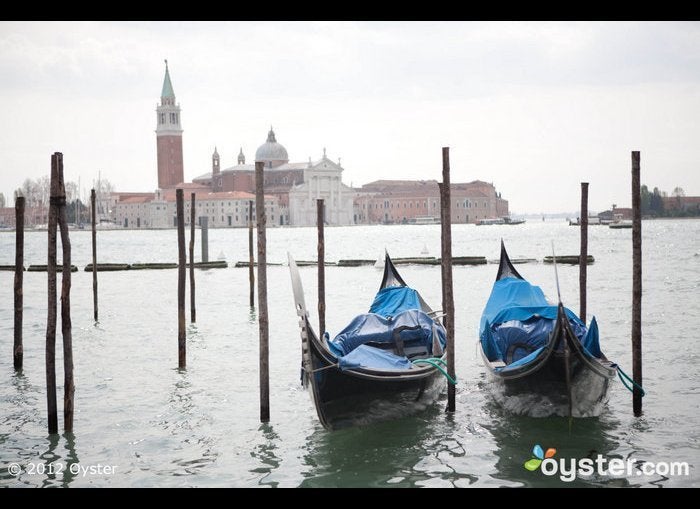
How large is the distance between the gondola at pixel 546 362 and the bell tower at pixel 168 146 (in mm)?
81624

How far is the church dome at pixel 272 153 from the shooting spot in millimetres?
93812

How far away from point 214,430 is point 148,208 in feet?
287

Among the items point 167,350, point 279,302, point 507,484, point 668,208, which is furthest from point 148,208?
point 507,484

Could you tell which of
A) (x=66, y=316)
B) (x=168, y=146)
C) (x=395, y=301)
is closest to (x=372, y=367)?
(x=66, y=316)

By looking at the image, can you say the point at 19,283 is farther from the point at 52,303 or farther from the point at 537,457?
the point at 537,457

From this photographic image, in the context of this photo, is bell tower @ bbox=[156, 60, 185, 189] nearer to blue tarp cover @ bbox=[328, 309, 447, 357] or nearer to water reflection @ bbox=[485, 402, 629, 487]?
blue tarp cover @ bbox=[328, 309, 447, 357]

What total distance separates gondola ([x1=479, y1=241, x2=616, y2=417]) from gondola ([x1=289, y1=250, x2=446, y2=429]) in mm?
475

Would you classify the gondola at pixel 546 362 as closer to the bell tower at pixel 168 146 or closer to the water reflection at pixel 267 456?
the water reflection at pixel 267 456

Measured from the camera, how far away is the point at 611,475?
17.0 feet

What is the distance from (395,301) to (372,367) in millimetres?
2407

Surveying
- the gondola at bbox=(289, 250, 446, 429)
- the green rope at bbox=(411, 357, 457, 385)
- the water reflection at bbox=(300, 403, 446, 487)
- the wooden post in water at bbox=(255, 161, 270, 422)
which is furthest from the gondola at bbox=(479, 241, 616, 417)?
the wooden post in water at bbox=(255, 161, 270, 422)

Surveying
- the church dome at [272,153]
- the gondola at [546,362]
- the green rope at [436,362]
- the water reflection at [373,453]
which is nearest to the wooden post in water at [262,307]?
the water reflection at [373,453]

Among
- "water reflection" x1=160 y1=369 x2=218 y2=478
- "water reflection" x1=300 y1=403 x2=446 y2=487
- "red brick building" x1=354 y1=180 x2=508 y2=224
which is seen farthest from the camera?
"red brick building" x1=354 y1=180 x2=508 y2=224

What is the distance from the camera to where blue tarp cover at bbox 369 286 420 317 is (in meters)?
8.46
